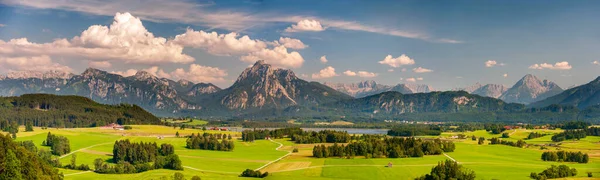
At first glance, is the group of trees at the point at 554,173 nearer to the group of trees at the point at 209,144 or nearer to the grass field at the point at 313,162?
the grass field at the point at 313,162

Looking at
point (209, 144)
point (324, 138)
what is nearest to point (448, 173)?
point (209, 144)

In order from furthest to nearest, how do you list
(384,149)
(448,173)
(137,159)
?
(384,149), (137,159), (448,173)

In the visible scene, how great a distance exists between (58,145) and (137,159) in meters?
27.3

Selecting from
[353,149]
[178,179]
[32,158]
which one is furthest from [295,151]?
[32,158]

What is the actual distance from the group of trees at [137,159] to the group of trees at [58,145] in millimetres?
17460

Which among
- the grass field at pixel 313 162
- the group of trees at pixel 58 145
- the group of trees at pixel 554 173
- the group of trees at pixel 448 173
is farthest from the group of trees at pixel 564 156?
the group of trees at pixel 58 145

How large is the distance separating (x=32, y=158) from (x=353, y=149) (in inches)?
3088

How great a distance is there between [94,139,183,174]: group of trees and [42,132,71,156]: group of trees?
57.3 feet

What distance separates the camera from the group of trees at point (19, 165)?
258ft

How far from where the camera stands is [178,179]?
8688 cm

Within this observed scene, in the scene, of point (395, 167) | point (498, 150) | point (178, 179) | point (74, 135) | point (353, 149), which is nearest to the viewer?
point (178, 179)

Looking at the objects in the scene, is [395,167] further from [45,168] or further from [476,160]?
[45,168]

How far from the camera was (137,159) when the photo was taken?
5064 inches

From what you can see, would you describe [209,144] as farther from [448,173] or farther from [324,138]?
[448,173]
